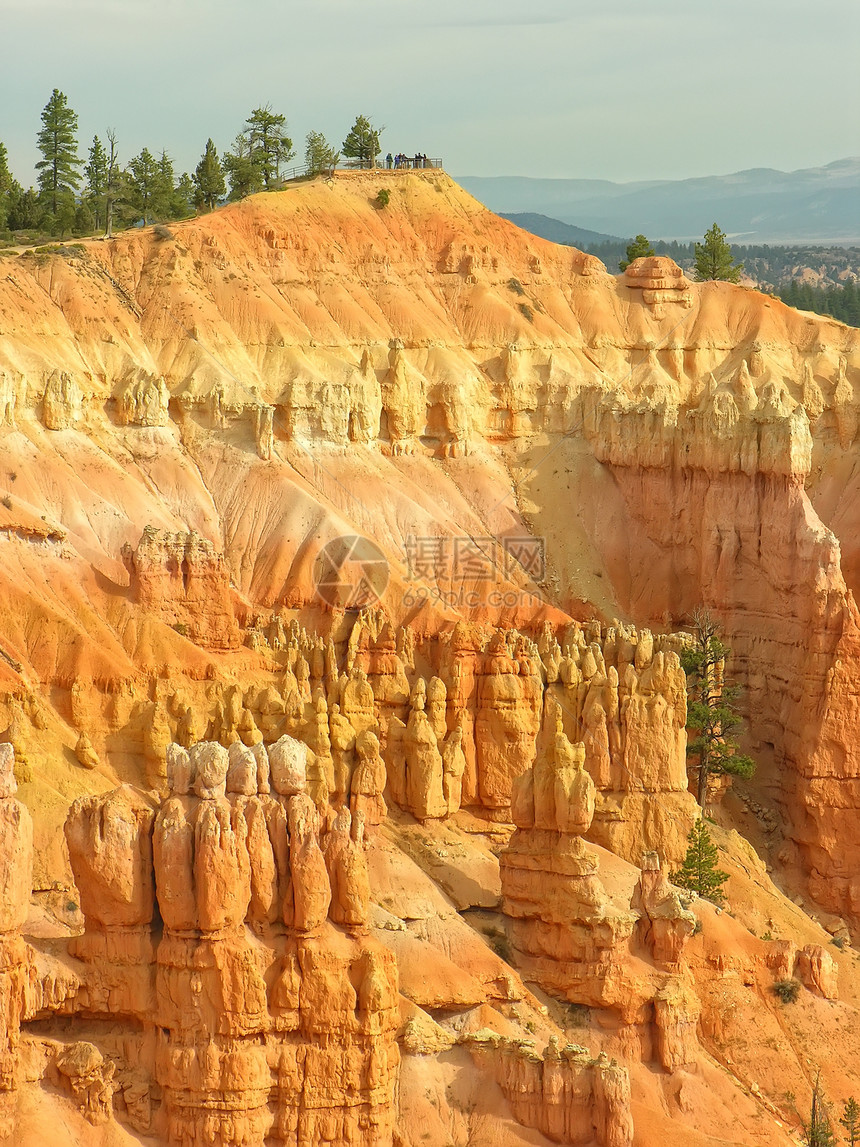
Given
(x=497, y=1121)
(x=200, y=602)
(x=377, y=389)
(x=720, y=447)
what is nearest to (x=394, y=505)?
(x=377, y=389)

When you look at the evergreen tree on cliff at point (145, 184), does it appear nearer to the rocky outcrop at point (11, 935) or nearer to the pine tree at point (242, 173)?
the pine tree at point (242, 173)

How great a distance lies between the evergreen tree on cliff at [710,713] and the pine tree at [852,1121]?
23.2 meters

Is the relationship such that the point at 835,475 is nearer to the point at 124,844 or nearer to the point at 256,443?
the point at 256,443

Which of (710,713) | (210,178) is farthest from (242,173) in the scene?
(710,713)

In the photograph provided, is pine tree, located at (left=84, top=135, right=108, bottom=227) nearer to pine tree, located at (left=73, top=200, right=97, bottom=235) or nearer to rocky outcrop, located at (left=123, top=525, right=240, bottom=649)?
pine tree, located at (left=73, top=200, right=97, bottom=235)

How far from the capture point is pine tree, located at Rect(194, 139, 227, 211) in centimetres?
13350

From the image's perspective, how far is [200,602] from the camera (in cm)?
8269

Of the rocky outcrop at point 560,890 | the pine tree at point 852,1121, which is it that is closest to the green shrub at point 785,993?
the pine tree at point 852,1121

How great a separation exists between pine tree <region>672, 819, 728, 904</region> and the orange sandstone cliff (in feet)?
4.52

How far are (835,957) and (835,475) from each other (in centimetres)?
3052

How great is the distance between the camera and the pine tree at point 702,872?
79.4 m

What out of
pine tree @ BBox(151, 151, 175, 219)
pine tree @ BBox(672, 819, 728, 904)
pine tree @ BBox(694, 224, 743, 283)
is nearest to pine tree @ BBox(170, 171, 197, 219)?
pine tree @ BBox(151, 151, 175, 219)

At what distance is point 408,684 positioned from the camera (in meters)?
80.7

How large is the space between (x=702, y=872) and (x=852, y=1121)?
1285 cm
